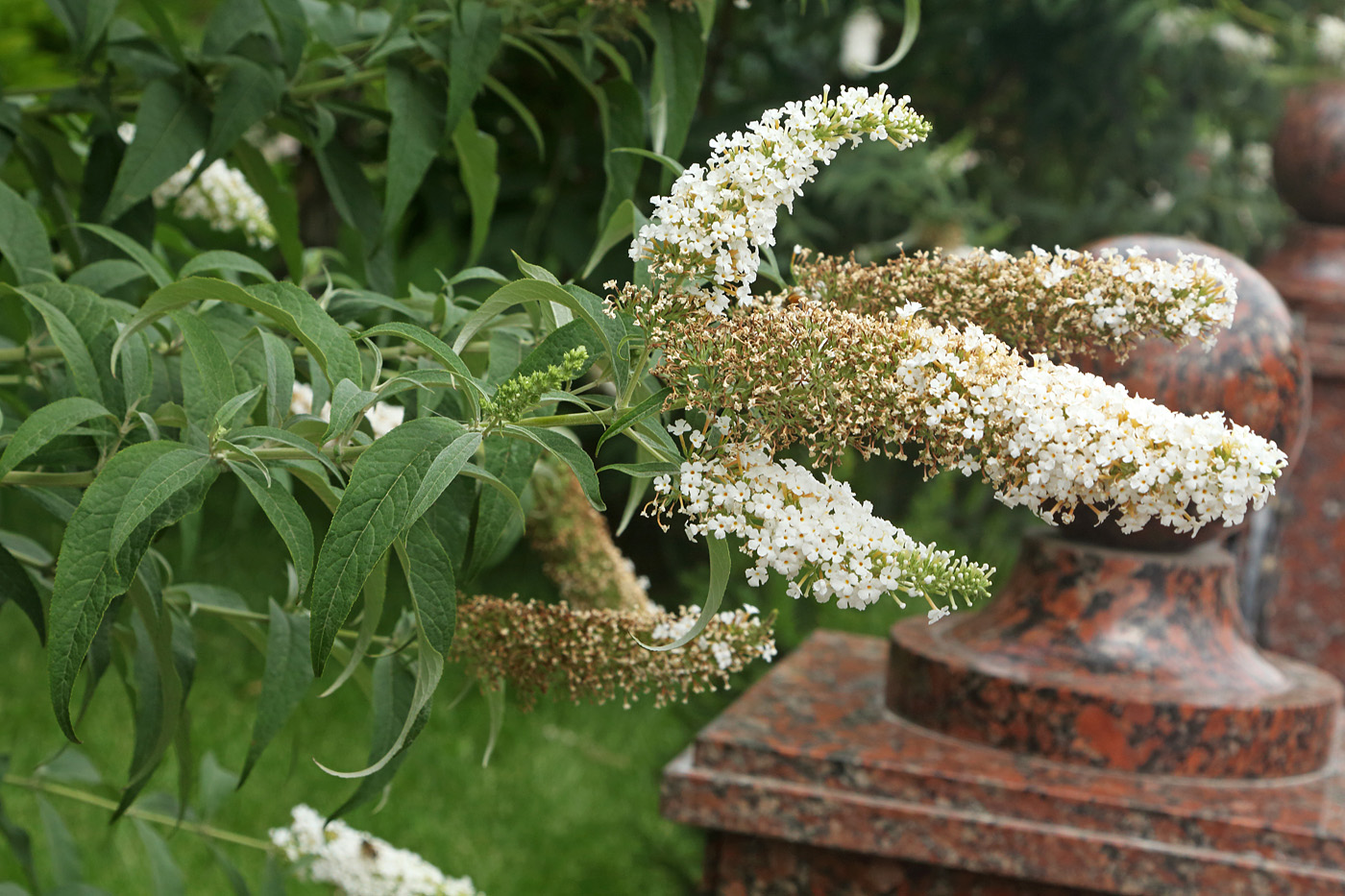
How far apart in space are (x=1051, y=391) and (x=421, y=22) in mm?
939

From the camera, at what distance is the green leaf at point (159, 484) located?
0.70m

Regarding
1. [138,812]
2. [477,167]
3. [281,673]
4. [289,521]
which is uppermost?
[477,167]

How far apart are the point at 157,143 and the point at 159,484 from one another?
632 millimetres

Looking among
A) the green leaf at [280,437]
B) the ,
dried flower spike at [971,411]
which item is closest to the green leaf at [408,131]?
the green leaf at [280,437]

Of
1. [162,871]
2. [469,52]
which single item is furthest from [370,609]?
[162,871]

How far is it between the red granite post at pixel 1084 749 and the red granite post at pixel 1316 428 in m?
0.99

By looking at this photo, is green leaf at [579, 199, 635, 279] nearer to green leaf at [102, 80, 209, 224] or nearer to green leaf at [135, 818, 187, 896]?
green leaf at [102, 80, 209, 224]

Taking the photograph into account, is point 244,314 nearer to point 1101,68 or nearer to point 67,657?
point 67,657

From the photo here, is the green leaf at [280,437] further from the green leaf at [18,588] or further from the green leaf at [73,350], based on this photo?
the green leaf at [18,588]

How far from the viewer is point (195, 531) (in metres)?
1.37

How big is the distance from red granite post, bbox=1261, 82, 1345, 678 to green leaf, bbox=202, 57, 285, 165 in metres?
1.99

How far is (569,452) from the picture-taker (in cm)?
75

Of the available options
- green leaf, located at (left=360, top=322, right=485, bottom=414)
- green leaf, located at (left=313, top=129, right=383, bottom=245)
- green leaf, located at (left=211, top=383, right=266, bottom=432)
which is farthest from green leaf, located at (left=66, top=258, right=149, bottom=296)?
green leaf, located at (left=360, top=322, right=485, bottom=414)

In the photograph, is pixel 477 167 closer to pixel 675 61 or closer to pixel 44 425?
pixel 675 61
